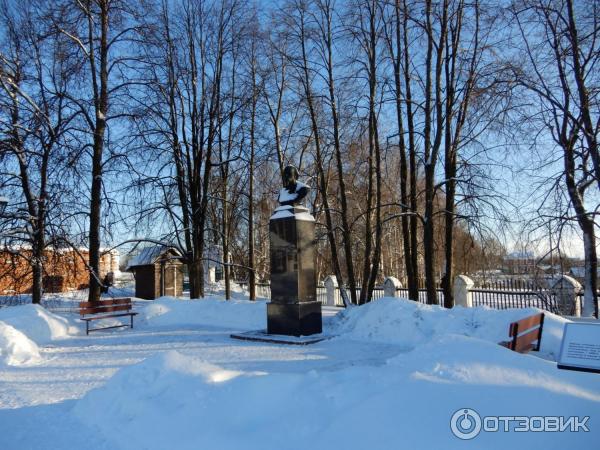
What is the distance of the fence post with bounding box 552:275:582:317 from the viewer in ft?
45.5

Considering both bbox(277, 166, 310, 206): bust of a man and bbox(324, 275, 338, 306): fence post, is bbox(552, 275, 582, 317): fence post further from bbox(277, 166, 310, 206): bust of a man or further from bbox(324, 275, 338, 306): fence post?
bbox(324, 275, 338, 306): fence post

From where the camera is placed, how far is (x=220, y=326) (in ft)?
47.3

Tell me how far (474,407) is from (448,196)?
12315 mm

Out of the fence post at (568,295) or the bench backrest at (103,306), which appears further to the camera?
the fence post at (568,295)

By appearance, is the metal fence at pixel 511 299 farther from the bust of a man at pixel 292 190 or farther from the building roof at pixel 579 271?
the bust of a man at pixel 292 190

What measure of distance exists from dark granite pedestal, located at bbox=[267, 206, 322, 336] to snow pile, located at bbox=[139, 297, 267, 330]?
222 cm

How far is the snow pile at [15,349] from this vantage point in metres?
9.32

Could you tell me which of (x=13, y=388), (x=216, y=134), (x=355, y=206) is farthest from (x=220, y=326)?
(x=355, y=206)

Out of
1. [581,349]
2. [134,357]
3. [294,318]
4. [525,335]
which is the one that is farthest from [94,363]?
[581,349]

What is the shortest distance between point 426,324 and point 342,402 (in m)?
6.94

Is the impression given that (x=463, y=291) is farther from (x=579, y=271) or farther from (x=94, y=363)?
(x=94, y=363)

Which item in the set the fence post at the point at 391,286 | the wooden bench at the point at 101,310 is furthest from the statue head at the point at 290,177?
the fence post at the point at 391,286

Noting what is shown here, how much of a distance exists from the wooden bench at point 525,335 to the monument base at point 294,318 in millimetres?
4784

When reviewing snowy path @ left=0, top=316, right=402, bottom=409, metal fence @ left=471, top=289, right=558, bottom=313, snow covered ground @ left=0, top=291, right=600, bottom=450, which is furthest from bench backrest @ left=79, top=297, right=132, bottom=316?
metal fence @ left=471, top=289, right=558, bottom=313
